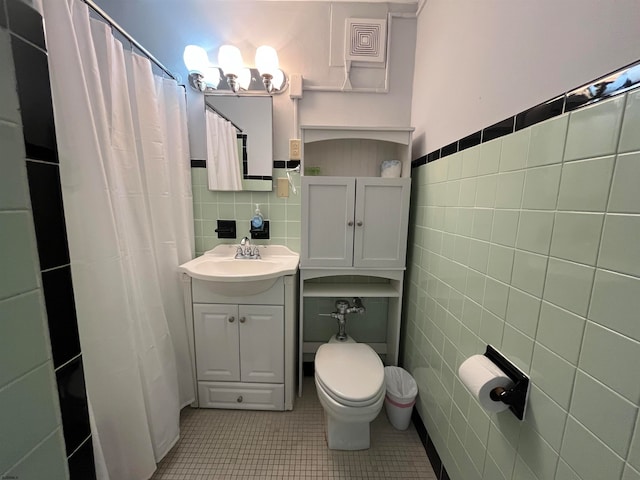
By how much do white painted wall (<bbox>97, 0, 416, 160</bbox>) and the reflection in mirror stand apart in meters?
0.09

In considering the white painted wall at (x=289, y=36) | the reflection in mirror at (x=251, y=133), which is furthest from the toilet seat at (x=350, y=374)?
the white painted wall at (x=289, y=36)

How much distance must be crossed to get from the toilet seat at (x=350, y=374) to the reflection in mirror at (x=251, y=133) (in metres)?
1.08

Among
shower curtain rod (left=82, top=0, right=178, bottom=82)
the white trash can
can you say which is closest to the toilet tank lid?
the white trash can

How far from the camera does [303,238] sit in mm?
1501

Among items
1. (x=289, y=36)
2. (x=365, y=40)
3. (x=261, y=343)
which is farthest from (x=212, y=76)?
(x=261, y=343)

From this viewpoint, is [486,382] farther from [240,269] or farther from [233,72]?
[233,72]

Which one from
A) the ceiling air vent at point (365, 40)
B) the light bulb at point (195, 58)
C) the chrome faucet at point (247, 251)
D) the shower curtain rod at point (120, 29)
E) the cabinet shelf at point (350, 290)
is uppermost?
the ceiling air vent at point (365, 40)

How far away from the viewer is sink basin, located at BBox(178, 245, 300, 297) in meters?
1.34

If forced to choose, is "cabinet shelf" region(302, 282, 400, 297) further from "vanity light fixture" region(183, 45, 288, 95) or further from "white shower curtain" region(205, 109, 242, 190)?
"vanity light fixture" region(183, 45, 288, 95)

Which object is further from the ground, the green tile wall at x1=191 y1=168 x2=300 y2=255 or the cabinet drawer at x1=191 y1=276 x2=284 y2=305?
the green tile wall at x1=191 y1=168 x2=300 y2=255

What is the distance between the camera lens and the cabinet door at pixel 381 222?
4.82ft

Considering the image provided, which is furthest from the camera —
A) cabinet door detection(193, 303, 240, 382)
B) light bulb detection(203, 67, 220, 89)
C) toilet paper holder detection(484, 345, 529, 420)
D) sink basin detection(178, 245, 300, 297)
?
light bulb detection(203, 67, 220, 89)

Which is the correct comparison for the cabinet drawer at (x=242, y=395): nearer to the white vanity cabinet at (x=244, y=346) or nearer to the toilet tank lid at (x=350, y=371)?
the white vanity cabinet at (x=244, y=346)

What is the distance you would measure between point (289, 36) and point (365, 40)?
47 cm
